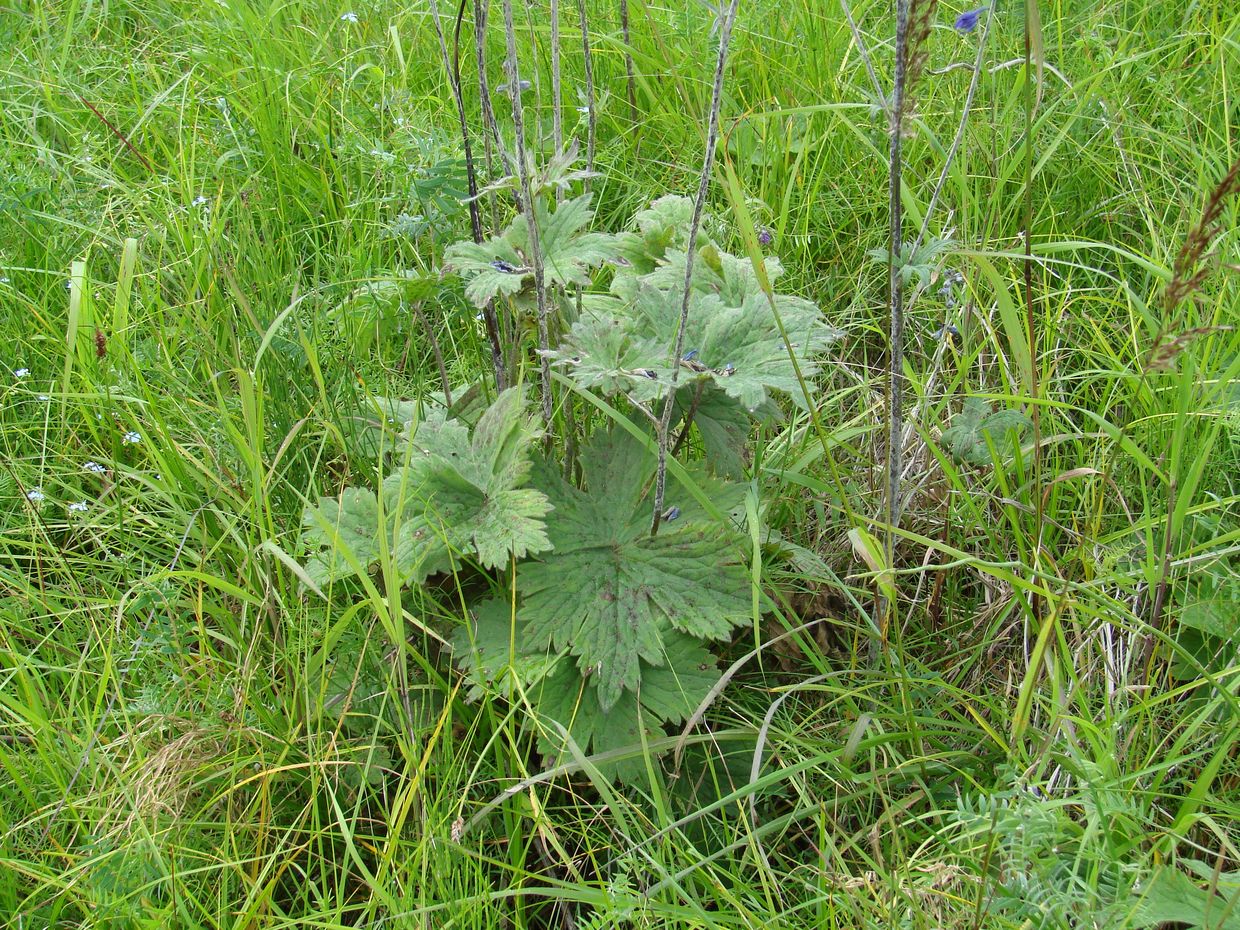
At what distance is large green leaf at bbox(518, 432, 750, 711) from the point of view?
1666 millimetres

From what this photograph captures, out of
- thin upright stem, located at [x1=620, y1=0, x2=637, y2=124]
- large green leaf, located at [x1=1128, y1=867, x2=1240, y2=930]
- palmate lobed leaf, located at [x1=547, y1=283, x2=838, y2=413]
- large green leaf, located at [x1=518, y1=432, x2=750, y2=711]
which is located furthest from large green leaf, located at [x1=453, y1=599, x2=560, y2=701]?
thin upright stem, located at [x1=620, y1=0, x2=637, y2=124]

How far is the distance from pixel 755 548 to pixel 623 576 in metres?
0.25

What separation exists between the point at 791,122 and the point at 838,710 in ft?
5.14

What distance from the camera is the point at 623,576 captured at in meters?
1.74

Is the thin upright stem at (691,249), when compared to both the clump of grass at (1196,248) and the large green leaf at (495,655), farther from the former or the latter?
the clump of grass at (1196,248)

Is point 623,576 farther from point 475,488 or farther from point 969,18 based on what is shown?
point 969,18

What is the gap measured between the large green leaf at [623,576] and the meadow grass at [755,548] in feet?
0.34

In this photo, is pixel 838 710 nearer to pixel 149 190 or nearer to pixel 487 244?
pixel 487 244

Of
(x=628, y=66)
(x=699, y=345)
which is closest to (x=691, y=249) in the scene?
(x=699, y=345)

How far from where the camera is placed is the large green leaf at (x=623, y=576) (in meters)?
1.67

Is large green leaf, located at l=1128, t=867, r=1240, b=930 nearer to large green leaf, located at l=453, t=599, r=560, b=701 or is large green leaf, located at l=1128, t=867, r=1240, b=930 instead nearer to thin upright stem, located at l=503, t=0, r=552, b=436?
large green leaf, located at l=453, t=599, r=560, b=701

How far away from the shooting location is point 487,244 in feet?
5.90

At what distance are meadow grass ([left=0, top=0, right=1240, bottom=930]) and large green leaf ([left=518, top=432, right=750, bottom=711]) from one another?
0.10m

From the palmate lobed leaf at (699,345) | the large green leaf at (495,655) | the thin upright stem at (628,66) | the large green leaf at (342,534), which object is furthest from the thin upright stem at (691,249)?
the thin upright stem at (628,66)
